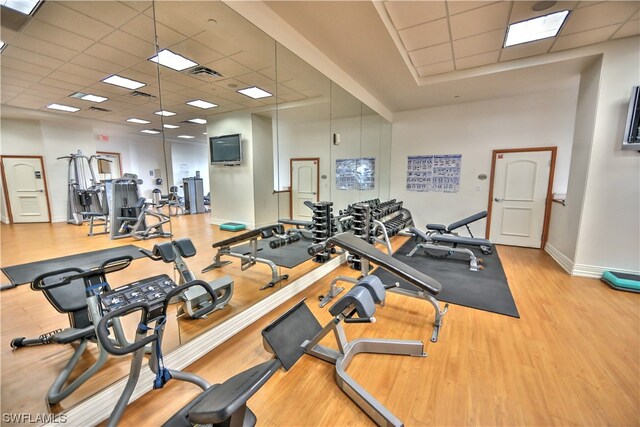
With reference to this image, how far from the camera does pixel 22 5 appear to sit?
1.37m

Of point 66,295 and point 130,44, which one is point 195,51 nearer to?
point 130,44

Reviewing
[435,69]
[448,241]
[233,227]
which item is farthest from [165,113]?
[448,241]

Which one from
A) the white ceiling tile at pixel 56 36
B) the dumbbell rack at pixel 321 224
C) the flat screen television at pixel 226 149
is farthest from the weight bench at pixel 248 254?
the white ceiling tile at pixel 56 36

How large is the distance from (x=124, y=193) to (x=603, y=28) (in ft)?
18.3

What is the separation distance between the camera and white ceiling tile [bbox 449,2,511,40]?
105 inches

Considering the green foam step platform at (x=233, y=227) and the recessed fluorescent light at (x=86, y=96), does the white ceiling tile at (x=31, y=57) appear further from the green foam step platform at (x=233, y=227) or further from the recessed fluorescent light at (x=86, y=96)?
the green foam step platform at (x=233, y=227)

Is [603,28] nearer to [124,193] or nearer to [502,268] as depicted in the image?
[502,268]

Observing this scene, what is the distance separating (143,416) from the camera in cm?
151

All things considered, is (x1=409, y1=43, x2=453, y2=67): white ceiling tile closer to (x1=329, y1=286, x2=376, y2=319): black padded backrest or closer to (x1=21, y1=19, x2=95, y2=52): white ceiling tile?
(x1=329, y1=286, x2=376, y2=319): black padded backrest

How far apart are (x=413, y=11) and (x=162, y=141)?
2824 mm

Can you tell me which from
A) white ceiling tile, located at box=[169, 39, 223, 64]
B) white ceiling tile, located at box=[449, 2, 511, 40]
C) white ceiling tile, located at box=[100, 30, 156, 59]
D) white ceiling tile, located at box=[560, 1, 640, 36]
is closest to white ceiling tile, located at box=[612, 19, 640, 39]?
white ceiling tile, located at box=[560, 1, 640, 36]

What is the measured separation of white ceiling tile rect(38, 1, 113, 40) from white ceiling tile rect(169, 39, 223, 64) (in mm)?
456

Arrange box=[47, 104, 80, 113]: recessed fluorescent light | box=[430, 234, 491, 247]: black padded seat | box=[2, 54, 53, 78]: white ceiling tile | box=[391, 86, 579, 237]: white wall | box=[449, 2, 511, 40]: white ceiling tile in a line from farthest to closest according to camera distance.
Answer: box=[391, 86, 579, 237]: white wall → box=[430, 234, 491, 247]: black padded seat → box=[449, 2, 511, 40]: white ceiling tile → box=[47, 104, 80, 113]: recessed fluorescent light → box=[2, 54, 53, 78]: white ceiling tile

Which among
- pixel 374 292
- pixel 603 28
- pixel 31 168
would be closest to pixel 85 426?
pixel 31 168
